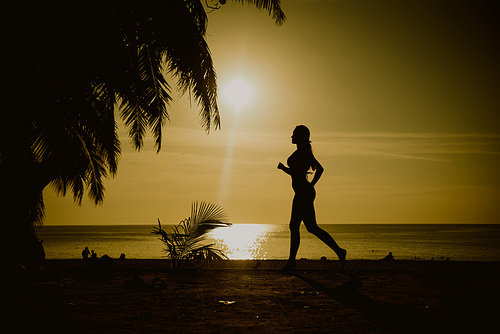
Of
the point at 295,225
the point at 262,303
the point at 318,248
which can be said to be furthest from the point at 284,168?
the point at 318,248

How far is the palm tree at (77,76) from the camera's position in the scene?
243 inches

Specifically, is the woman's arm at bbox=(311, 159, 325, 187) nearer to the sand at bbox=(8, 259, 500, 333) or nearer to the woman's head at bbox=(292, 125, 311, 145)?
the woman's head at bbox=(292, 125, 311, 145)

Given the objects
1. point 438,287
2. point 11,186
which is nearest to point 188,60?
point 11,186

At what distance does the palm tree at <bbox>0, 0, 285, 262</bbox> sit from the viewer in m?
6.18

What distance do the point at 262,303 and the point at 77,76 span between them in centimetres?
427

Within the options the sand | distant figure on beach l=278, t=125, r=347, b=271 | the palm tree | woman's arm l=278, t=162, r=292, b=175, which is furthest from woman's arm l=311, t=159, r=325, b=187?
the palm tree

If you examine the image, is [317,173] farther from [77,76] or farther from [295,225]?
[77,76]

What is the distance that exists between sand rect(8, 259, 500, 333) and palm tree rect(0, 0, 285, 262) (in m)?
1.74

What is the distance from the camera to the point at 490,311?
4484 mm

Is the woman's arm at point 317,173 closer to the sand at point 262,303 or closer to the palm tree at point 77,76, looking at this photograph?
the sand at point 262,303

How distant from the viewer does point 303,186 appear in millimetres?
7457

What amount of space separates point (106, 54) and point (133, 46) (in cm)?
136

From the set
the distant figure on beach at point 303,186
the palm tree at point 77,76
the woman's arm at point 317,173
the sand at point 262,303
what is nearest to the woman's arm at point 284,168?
the distant figure on beach at point 303,186

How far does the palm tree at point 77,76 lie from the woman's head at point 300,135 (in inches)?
96.4
